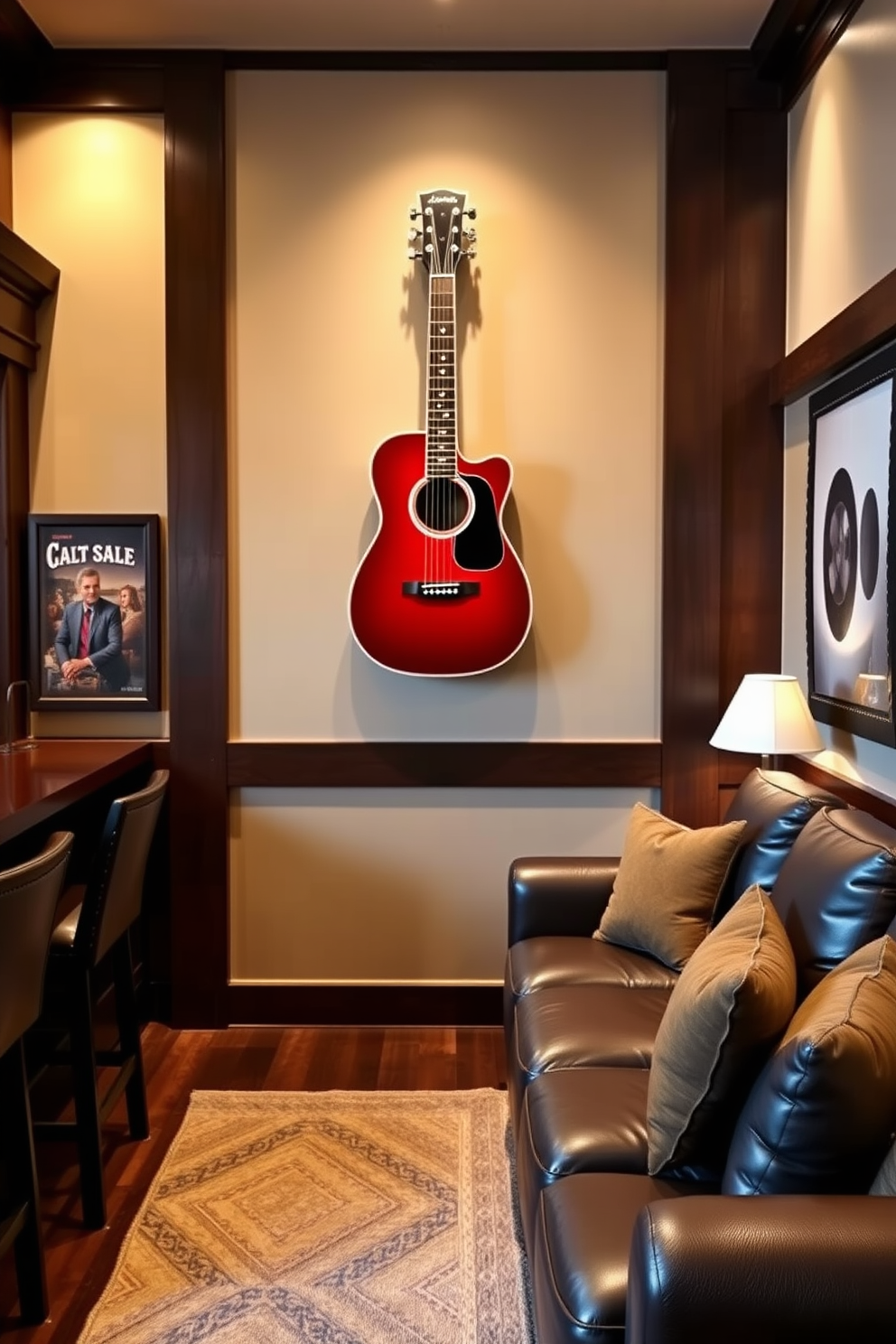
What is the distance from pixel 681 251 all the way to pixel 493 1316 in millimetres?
2851

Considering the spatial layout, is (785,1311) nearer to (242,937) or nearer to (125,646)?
(242,937)

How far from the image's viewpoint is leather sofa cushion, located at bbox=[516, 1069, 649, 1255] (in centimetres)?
162

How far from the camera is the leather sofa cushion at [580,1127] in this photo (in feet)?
5.31

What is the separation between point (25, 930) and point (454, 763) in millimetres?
1656

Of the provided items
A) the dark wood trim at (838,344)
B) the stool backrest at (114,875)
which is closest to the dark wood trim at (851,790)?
the dark wood trim at (838,344)

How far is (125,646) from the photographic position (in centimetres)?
321

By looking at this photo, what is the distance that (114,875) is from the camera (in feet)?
7.31

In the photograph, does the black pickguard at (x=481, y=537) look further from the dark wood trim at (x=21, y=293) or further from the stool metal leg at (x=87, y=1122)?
the stool metal leg at (x=87, y=1122)

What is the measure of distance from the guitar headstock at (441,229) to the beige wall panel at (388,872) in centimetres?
162

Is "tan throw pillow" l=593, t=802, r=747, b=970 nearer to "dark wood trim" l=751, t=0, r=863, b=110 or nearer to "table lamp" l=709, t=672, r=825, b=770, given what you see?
"table lamp" l=709, t=672, r=825, b=770

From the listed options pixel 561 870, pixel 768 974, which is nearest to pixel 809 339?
pixel 561 870

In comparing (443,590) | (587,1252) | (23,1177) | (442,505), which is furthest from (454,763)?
(587,1252)

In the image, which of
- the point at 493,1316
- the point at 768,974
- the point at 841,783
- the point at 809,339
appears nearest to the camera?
the point at 768,974

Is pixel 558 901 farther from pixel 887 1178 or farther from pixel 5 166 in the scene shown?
pixel 5 166
